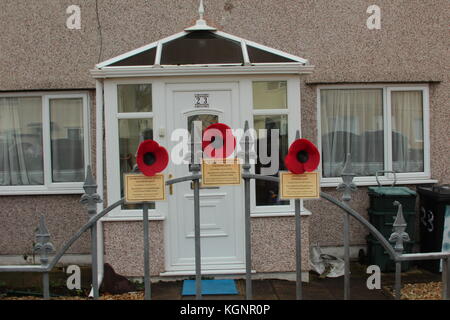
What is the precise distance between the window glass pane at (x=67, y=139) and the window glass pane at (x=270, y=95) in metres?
2.78

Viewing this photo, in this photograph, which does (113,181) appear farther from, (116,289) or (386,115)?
(386,115)

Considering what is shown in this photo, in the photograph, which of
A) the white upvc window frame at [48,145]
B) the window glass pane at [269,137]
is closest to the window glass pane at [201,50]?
the window glass pane at [269,137]

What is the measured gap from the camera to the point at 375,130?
7.73 metres

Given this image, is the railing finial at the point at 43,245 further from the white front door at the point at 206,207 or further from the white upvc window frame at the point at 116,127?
the white front door at the point at 206,207

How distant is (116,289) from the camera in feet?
20.1

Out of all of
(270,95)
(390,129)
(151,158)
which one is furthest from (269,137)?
(151,158)

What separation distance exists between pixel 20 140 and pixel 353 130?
501 centimetres

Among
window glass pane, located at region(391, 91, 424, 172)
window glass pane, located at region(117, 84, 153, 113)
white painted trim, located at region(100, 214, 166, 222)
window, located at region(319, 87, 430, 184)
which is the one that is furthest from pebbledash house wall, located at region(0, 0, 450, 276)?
white painted trim, located at region(100, 214, 166, 222)

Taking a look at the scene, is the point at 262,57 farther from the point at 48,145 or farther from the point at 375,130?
the point at 48,145

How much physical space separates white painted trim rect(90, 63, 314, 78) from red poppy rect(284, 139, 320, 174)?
267cm

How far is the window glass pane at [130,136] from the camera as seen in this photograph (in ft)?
20.8
